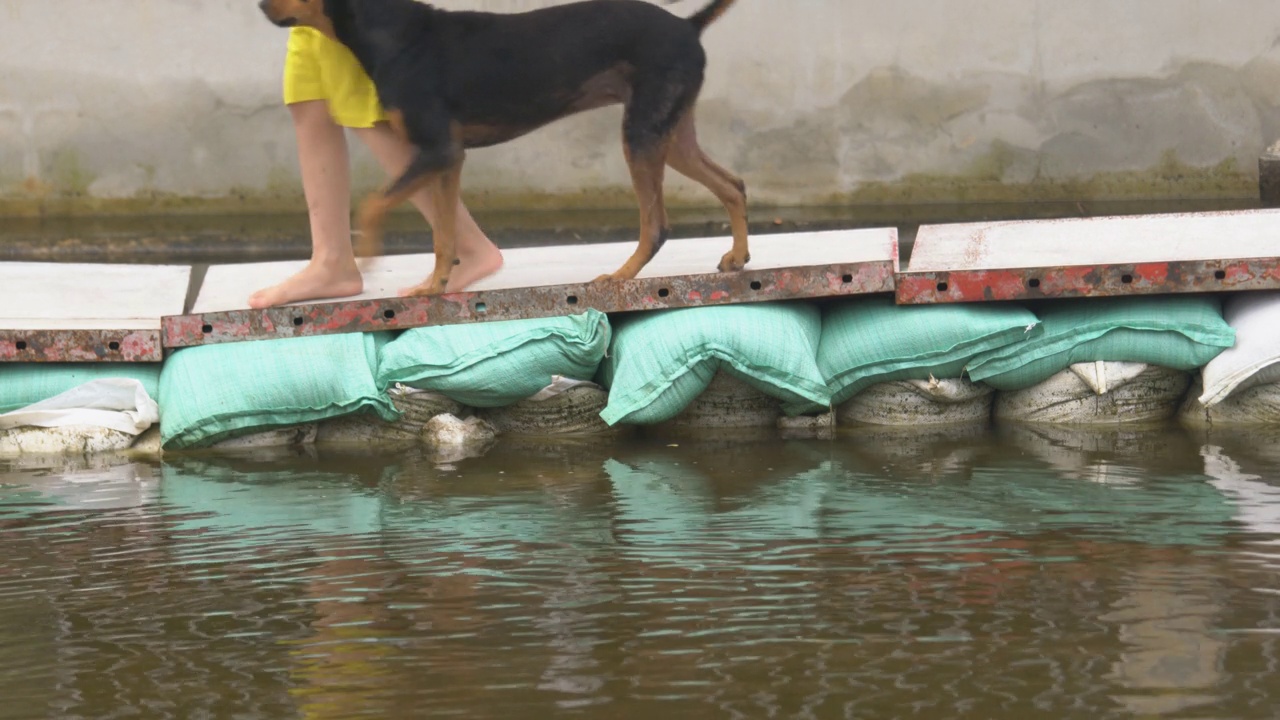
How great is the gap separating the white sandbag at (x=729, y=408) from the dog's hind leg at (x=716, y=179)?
35 cm

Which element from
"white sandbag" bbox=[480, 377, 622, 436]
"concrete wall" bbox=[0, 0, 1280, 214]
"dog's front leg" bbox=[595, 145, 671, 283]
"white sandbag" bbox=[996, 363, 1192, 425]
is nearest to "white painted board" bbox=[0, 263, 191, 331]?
"white sandbag" bbox=[480, 377, 622, 436]

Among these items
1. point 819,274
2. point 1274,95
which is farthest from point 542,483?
point 1274,95

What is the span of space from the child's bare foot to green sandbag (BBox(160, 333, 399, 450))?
0.22 meters

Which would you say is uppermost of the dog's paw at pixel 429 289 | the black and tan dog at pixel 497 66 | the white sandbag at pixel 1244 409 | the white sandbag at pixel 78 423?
the black and tan dog at pixel 497 66

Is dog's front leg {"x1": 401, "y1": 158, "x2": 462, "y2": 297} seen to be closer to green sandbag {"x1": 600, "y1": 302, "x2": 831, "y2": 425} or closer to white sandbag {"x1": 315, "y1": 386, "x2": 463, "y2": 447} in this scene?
white sandbag {"x1": 315, "y1": 386, "x2": 463, "y2": 447}

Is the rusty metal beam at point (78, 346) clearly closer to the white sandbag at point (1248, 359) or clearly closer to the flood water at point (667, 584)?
the flood water at point (667, 584)

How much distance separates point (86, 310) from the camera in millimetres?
5207

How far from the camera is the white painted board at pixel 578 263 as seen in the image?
495 centimetres

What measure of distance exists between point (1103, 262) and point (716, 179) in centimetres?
114

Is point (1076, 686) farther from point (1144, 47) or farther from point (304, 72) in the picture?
point (1144, 47)

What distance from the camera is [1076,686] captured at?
8.25 ft

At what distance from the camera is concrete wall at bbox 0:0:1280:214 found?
961cm

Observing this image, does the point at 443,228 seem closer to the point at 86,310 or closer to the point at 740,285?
the point at 740,285

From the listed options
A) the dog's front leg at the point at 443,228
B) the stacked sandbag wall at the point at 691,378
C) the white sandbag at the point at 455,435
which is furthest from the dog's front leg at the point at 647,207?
the white sandbag at the point at 455,435
